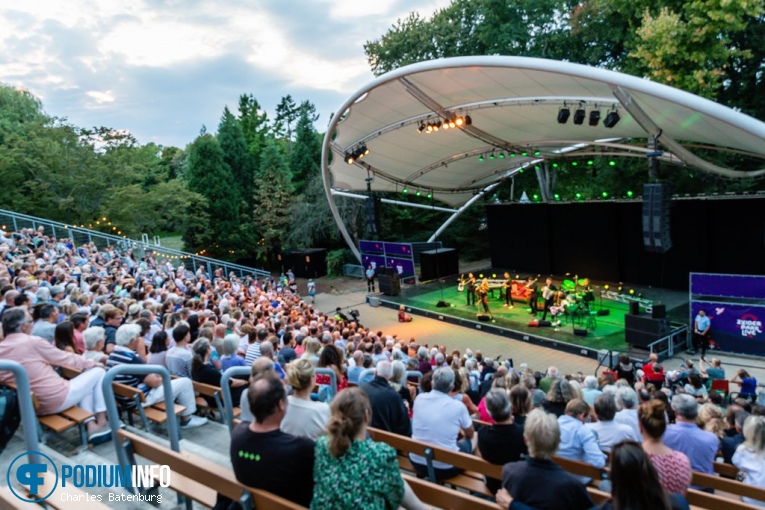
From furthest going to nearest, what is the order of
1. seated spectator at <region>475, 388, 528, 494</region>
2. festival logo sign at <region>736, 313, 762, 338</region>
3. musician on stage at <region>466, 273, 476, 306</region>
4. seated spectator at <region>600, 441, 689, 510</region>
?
musician on stage at <region>466, 273, 476, 306</region>
festival logo sign at <region>736, 313, 762, 338</region>
seated spectator at <region>475, 388, 528, 494</region>
seated spectator at <region>600, 441, 689, 510</region>

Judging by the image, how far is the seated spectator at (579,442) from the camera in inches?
142

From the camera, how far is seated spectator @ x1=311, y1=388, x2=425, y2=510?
7.50 ft

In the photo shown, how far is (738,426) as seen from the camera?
4.77 m

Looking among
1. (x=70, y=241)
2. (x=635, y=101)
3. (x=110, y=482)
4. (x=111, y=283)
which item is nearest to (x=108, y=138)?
(x=70, y=241)

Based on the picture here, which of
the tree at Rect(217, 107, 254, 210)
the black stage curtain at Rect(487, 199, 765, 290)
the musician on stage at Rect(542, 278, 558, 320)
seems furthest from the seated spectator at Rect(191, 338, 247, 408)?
the tree at Rect(217, 107, 254, 210)

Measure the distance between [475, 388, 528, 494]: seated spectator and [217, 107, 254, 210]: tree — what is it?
31.4 metres

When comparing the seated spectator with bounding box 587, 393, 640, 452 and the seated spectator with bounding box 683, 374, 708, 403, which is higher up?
the seated spectator with bounding box 587, 393, 640, 452

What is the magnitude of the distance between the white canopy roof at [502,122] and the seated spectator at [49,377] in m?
10.5

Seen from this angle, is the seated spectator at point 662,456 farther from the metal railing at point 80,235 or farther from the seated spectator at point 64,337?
the metal railing at point 80,235

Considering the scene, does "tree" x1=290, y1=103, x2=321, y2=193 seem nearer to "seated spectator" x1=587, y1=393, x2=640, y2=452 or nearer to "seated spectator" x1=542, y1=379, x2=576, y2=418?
"seated spectator" x1=542, y1=379, x2=576, y2=418

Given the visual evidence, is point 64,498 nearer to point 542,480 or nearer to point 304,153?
point 542,480

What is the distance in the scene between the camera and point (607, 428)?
392cm

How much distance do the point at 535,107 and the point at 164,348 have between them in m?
12.8

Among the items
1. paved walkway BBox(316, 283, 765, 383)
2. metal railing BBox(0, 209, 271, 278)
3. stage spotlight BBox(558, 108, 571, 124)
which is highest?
stage spotlight BBox(558, 108, 571, 124)
